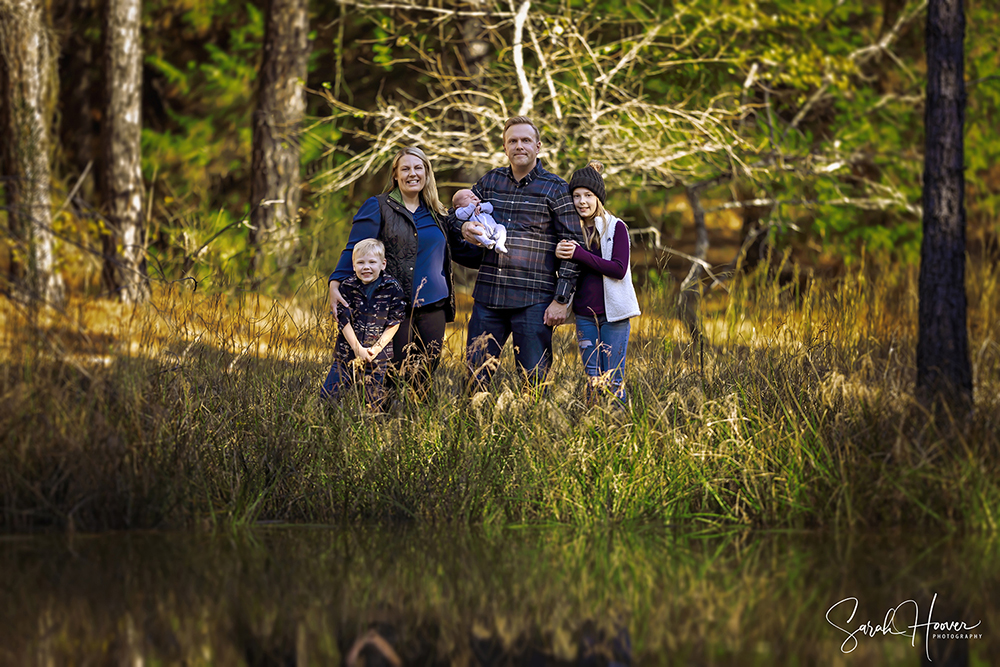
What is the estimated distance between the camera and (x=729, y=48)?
1169 centimetres

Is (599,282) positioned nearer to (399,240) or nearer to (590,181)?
(590,181)

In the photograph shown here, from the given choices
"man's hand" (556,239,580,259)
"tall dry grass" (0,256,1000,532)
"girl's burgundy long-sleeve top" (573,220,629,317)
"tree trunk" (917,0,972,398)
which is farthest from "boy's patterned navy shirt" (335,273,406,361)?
"tree trunk" (917,0,972,398)

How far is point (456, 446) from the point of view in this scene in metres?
5.36

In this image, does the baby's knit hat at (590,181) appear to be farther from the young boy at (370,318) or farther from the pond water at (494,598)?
the pond water at (494,598)

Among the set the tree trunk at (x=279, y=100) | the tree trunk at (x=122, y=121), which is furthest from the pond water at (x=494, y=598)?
the tree trunk at (x=122, y=121)

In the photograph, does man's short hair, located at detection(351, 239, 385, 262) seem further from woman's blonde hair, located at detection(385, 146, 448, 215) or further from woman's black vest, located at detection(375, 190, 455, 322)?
woman's blonde hair, located at detection(385, 146, 448, 215)

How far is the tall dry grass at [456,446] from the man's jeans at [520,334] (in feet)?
0.53

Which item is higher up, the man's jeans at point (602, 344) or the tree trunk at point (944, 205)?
the tree trunk at point (944, 205)

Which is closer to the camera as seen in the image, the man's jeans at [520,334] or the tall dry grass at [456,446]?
the tall dry grass at [456,446]

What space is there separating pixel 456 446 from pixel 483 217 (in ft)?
4.38

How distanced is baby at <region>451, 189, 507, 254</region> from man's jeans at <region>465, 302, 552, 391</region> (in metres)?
0.40

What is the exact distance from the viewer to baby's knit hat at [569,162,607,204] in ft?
19.5

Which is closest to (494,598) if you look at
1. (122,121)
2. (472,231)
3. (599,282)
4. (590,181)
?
(472,231)

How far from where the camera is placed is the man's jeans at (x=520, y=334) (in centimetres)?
591
